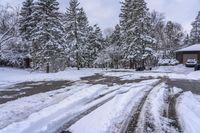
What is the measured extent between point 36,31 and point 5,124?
3302cm

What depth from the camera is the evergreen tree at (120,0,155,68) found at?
4931cm

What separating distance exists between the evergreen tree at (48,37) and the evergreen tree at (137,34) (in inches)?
540

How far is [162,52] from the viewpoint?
250ft

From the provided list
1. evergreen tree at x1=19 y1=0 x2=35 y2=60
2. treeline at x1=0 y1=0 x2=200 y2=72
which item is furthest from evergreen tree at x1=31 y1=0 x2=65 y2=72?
evergreen tree at x1=19 y1=0 x2=35 y2=60

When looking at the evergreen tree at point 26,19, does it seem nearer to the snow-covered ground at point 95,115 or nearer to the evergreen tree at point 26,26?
the evergreen tree at point 26,26

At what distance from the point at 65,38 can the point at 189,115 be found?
41301 mm

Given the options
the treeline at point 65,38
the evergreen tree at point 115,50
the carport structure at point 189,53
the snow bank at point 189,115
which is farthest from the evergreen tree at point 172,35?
the snow bank at point 189,115

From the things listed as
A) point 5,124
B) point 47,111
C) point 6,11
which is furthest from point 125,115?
point 6,11

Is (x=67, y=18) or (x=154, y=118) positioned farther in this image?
(x=67, y=18)

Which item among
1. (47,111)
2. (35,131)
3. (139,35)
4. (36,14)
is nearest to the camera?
(35,131)

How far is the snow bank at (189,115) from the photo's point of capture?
7.61 m

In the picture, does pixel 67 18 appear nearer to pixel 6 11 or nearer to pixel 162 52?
pixel 6 11

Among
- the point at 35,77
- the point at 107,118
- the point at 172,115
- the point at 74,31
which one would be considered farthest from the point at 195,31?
the point at 107,118

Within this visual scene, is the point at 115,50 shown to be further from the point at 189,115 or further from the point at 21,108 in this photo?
the point at 189,115
